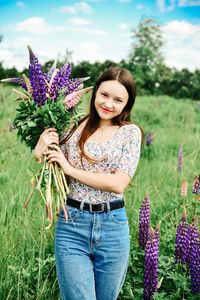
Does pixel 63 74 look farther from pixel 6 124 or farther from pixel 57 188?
pixel 6 124

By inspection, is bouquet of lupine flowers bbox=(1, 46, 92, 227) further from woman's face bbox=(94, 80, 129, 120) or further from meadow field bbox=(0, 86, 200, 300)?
meadow field bbox=(0, 86, 200, 300)

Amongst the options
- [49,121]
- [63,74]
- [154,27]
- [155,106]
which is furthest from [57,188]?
[154,27]

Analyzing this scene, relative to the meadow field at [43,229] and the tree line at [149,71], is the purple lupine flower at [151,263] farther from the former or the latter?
the tree line at [149,71]

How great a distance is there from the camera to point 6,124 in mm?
7324

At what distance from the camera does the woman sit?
231cm

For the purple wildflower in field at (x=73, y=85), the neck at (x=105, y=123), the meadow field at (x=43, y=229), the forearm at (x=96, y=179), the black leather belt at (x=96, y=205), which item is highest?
the purple wildflower in field at (x=73, y=85)

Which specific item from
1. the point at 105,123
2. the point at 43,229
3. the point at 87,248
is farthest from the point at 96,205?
the point at 43,229

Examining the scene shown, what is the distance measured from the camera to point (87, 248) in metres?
2.33

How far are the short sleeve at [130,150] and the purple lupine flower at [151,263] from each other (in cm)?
48

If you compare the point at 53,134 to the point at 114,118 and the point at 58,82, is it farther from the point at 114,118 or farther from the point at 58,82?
the point at 114,118

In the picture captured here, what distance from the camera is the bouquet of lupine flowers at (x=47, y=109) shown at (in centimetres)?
228

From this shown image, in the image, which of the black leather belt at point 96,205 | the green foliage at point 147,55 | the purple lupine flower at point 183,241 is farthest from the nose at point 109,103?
the green foliage at point 147,55

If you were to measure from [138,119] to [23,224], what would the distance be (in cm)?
724

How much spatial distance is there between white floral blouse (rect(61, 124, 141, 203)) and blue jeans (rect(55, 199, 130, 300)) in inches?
3.4
